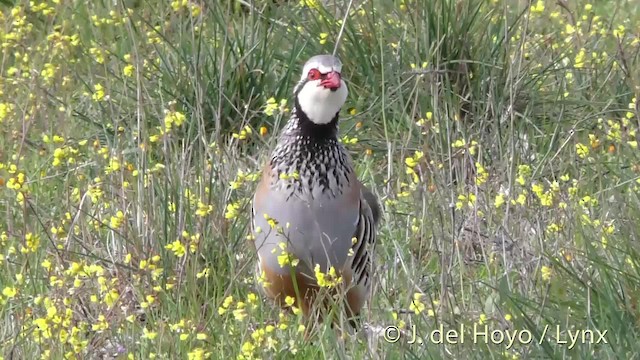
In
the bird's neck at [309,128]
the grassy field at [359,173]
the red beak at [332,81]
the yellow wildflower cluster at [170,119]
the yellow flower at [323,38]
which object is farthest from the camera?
the yellow flower at [323,38]

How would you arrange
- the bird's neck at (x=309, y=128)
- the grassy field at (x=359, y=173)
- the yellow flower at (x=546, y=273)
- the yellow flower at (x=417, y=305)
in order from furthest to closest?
the bird's neck at (x=309, y=128)
the yellow flower at (x=546, y=273)
the grassy field at (x=359, y=173)
the yellow flower at (x=417, y=305)

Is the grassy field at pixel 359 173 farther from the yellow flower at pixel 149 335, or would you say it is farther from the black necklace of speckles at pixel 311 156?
the black necklace of speckles at pixel 311 156

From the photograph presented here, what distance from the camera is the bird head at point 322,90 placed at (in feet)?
16.8

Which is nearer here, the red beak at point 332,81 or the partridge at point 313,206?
the partridge at point 313,206

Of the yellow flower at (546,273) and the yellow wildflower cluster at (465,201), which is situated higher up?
the yellow flower at (546,273)

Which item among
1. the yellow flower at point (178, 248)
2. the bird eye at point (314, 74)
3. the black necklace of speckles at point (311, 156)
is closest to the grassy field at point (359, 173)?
the yellow flower at point (178, 248)

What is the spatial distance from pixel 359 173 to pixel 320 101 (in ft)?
4.94

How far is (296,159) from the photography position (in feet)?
17.0

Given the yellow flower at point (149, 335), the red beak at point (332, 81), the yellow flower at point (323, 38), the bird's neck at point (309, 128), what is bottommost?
the yellow flower at point (149, 335)

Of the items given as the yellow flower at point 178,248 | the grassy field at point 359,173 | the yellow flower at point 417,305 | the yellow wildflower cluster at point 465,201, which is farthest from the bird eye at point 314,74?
the yellow flower at point 417,305

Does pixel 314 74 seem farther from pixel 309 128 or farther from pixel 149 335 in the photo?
pixel 149 335

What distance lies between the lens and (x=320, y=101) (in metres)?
5.15

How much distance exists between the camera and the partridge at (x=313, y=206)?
4.98 m

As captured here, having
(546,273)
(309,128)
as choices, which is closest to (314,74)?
(309,128)
